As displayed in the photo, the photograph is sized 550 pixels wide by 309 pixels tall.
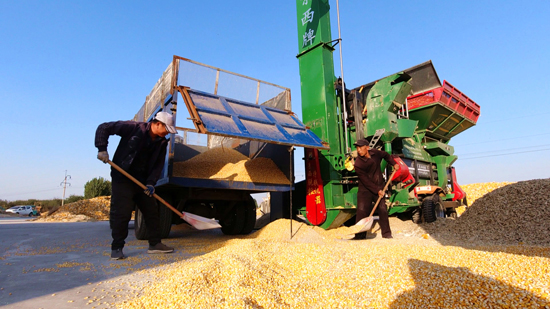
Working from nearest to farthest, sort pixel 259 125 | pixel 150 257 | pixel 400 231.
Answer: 1. pixel 150 257
2. pixel 259 125
3. pixel 400 231

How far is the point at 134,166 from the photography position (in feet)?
10.6

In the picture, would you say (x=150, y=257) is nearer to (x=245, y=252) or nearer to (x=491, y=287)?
(x=245, y=252)

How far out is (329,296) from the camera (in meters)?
1.67

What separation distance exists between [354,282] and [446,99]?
21.7 ft

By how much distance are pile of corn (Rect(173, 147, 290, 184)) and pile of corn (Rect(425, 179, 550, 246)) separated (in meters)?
2.74

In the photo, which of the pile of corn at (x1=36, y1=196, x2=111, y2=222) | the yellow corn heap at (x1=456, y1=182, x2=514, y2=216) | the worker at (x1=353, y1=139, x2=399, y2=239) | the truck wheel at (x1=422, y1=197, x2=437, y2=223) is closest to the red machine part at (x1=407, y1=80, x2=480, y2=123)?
the yellow corn heap at (x1=456, y1=182, x2=514, y2=216)

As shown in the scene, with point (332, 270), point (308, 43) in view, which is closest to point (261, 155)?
point (308, 43)

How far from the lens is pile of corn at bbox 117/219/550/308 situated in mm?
1542

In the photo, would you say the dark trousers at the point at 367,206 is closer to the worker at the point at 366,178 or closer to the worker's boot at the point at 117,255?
the worker at the point at 366,178

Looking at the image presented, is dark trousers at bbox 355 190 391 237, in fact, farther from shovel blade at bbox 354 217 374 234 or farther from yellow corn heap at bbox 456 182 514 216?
yellow corn heap at bbox 456 182 514 216

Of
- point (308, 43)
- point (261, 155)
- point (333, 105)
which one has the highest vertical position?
point (308, 43)

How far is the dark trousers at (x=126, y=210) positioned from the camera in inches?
116

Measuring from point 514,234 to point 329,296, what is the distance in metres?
3.86

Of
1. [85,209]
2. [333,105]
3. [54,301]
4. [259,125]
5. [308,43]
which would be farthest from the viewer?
[85,209]
